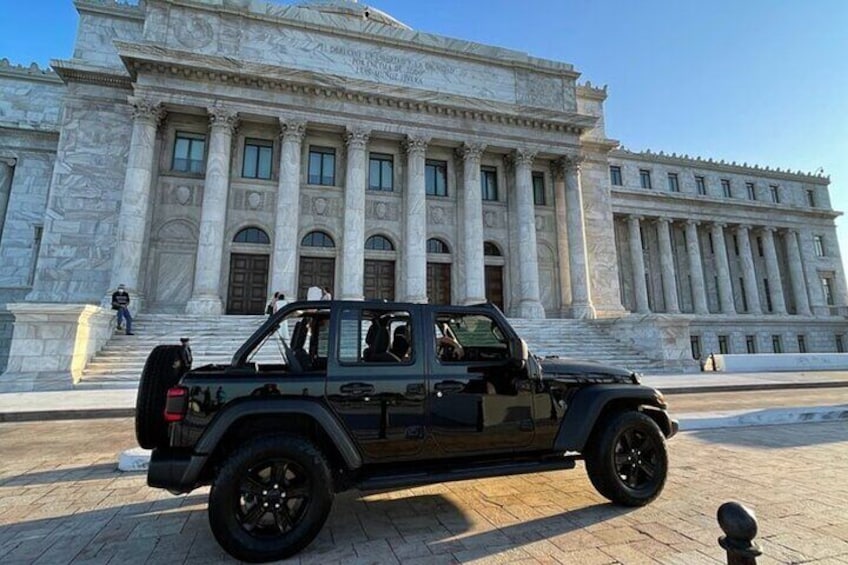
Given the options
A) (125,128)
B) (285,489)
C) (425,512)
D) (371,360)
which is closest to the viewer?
(285,489)

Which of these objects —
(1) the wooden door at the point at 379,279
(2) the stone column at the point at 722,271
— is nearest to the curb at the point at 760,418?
(1) the wooden door at the point at 379,279

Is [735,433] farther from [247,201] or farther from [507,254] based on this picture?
[247,201]

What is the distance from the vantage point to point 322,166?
23.7 metres

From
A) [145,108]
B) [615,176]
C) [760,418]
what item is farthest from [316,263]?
[615,176]

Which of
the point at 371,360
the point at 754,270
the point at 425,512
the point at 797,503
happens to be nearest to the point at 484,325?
the point at 371,360

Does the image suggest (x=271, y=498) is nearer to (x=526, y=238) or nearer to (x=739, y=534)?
(x=739, y=534)

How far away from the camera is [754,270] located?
39.1 metres

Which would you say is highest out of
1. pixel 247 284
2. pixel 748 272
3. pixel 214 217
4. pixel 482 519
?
pixel 748 272

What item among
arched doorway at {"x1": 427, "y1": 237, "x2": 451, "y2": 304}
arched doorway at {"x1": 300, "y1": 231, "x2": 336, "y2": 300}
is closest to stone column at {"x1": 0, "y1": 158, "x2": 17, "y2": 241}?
arched doorway at {"x1": 300, "y1": 231, "x2": 336, "y2": 300}

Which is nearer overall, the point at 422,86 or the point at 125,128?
the point at 125,128

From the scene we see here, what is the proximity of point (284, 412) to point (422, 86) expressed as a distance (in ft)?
80.8

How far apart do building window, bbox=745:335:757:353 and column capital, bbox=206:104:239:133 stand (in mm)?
40335

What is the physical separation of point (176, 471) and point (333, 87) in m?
22.0

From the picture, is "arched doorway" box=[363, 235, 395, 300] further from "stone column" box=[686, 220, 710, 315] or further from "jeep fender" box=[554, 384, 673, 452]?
"stone column" box=[686, 220, 710, 315]
